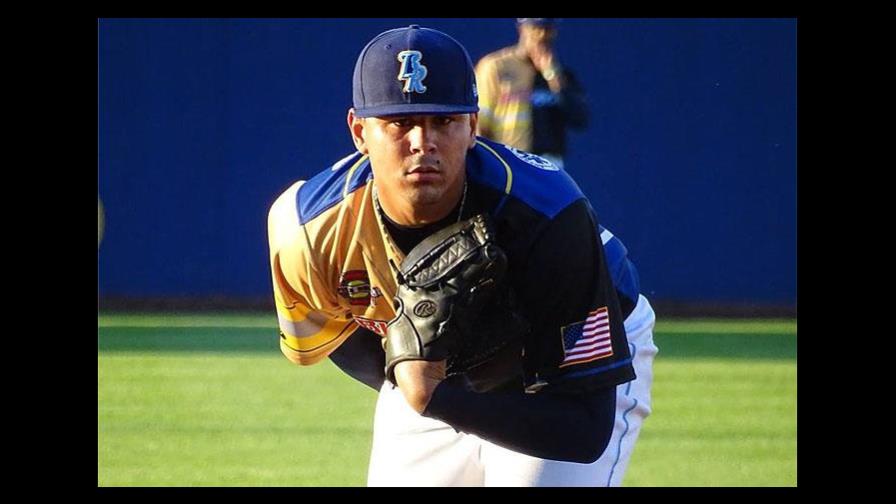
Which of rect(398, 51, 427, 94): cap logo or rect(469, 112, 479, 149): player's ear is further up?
rect(398, 51, 427, 94): cap logo

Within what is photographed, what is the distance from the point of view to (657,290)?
36.9 feet

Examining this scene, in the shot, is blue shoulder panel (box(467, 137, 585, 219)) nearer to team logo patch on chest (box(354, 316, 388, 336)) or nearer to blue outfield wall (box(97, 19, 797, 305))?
team logo patch on chest (box(354, 316, 388, 336))

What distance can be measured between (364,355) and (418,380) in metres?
0.91

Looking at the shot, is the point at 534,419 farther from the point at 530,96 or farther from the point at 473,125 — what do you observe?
the point at 530,96

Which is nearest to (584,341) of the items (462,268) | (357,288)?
(462,268)

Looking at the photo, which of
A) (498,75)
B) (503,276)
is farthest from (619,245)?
(498,75)

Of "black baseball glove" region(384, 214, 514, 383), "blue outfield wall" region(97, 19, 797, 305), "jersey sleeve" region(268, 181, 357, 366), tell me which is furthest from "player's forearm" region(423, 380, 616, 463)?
"blue outfield wall" region(97, 19, 797, 305)

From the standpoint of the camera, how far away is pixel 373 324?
3924mm

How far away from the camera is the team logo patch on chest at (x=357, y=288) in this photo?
12.2ft

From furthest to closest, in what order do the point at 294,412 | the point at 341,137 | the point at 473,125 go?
the point at 341,137, the point at 294,412, the point at 473,125

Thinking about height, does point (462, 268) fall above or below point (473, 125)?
below

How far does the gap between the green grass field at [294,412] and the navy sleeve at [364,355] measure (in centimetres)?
126

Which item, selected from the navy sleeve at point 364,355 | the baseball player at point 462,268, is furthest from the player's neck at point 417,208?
the navy sleeve at point 364,355

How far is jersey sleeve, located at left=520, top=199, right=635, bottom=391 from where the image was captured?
11.4 feet
